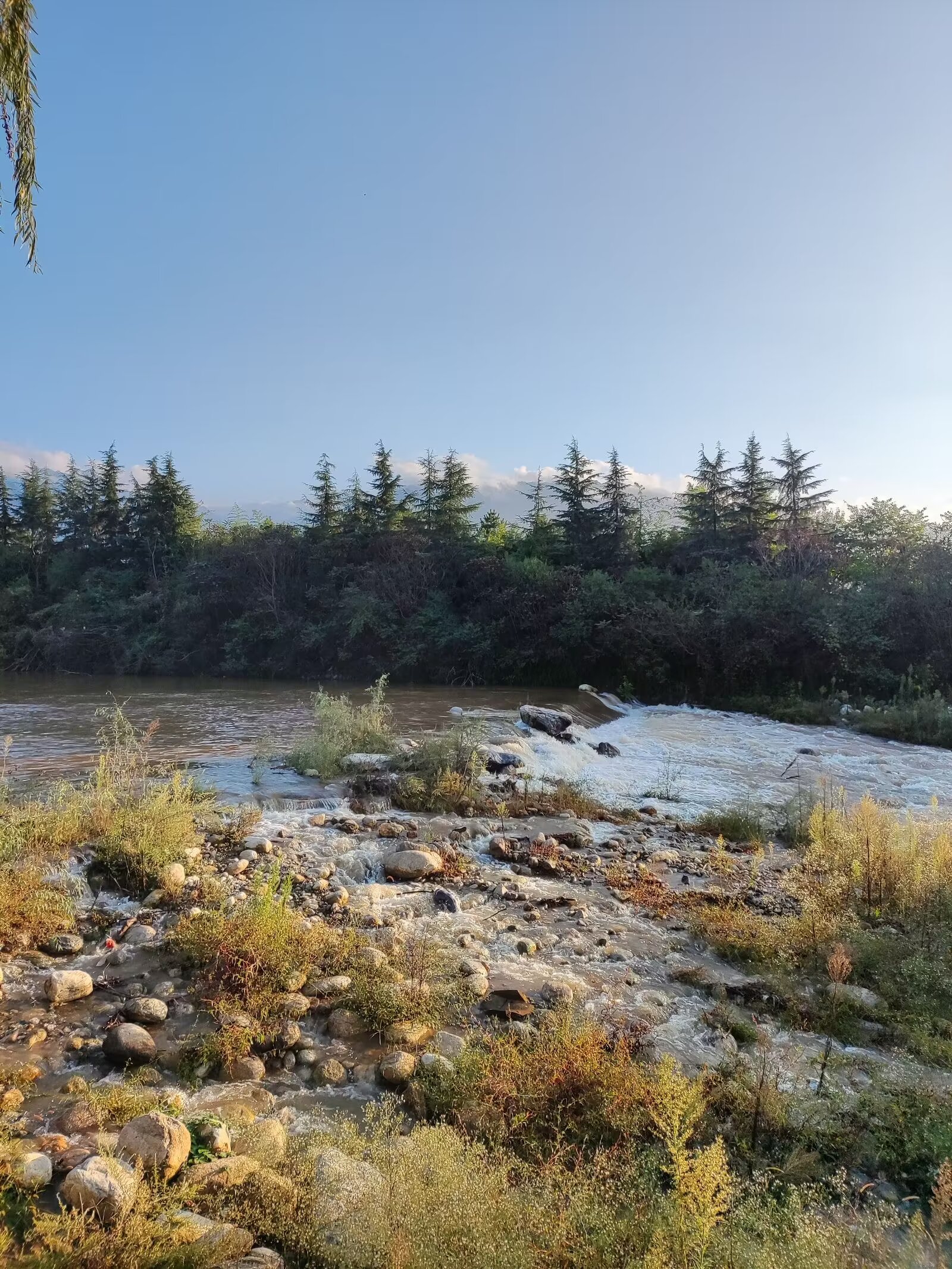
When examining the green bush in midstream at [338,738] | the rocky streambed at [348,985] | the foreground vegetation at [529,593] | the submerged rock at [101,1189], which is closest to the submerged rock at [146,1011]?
the rocky streambed at [348,985]

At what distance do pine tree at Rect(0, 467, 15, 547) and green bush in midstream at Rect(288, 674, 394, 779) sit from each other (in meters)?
39.7

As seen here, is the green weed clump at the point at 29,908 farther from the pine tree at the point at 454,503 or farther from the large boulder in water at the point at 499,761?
the pine tree at the point at 454,503

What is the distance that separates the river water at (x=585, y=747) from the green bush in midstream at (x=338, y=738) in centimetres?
32

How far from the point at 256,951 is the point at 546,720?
1001 cm

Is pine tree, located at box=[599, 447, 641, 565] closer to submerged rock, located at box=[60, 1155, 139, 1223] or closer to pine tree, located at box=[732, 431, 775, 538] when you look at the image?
pine tree, located at box=[732, 431, 775, 538]

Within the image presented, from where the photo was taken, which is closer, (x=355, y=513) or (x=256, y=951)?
(x=256, y=951)

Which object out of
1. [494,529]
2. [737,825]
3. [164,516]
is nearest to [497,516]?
[494,529]

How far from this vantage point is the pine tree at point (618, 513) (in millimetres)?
30219

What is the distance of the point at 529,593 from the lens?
24.8 m

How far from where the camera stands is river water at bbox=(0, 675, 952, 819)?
32.7 feet

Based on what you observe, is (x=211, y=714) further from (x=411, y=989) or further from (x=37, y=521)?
(x=37, y=521)

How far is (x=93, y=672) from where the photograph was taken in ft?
98.4

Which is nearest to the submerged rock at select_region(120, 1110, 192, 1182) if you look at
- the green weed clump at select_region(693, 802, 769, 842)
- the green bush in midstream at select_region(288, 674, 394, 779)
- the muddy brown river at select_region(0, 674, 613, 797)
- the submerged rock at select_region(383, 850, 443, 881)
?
the submerged rock at select_region(383, 850, 443, 881)

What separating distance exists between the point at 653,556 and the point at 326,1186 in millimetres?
29250
